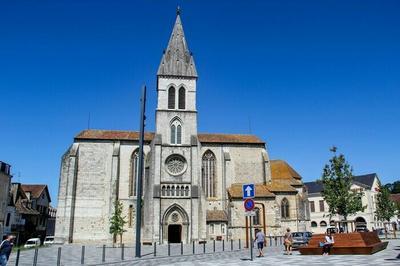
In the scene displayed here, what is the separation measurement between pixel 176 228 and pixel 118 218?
719 cm

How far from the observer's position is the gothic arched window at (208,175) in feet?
156

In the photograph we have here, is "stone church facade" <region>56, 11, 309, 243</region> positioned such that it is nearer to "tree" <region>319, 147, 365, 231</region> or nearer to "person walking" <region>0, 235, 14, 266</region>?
"tree" <region>319, 147, 365, 231</region>

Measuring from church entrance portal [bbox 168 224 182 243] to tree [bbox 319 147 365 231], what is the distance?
17765 mm

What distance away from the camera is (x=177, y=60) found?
49.1 m

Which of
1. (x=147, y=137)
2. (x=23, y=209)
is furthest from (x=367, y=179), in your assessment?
(x=23, y=209)

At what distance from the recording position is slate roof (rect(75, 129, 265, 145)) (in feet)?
156

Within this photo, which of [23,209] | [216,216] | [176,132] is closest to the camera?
[216,216]

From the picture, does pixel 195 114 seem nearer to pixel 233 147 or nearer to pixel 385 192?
pixel 233 147

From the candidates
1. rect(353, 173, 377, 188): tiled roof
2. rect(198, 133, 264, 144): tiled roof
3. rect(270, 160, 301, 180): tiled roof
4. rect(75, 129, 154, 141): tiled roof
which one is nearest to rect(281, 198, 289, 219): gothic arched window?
rect(270, 160, 301, 180): tiled roof

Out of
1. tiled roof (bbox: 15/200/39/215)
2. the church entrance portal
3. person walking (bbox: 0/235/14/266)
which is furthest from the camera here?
tiled roof (bbox: 15/200/39/215)

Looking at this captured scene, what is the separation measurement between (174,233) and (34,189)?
3105 centimetres

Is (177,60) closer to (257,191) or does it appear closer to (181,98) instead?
(181,98)

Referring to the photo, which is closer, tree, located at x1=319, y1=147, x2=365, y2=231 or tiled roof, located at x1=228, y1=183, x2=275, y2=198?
tree, located at x1=319, y1=147, x2=365, y2=231

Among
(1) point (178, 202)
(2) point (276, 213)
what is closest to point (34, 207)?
(1) point (178, 202)
